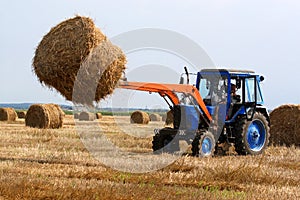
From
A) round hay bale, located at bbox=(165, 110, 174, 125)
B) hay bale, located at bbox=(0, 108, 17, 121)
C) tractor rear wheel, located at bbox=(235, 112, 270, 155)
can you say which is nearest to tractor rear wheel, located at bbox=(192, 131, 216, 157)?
tractor rear wheel, located at bbox=(235, 112, 270, 155)

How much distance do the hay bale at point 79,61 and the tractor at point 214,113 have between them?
203 cm

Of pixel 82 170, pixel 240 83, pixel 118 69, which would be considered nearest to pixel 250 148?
pixel 240 83

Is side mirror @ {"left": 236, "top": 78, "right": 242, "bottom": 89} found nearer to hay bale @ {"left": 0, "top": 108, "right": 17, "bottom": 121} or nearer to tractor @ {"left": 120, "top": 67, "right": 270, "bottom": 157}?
tractor @ {"left": 120, "top": 67, "right": 270, "bottom": 157}

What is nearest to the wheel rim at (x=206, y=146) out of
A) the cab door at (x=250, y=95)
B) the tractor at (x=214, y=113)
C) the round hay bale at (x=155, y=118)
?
the tractor at (x=214, y=113)

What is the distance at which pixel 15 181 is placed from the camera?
297 inches

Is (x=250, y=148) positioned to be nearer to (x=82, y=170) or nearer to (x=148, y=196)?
(x=82, y=170)

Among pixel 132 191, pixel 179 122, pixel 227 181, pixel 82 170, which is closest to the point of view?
pixel 132 191

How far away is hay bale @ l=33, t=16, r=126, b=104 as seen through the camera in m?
10.4

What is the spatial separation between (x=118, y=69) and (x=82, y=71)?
79 cm

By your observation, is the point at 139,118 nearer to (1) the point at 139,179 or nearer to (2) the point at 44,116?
(2) the point at 44,116

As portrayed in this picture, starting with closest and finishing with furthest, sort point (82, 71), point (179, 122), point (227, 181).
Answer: point (227, 181)
point (82, 71)
point (179, 122)

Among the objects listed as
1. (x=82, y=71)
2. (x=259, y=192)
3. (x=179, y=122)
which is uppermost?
(x=82, y=71)

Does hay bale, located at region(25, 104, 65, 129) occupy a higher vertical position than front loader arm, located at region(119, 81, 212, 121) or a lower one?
lower

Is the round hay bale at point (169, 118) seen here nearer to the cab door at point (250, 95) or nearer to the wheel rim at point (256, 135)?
the wheel rim at point (256, 135)
